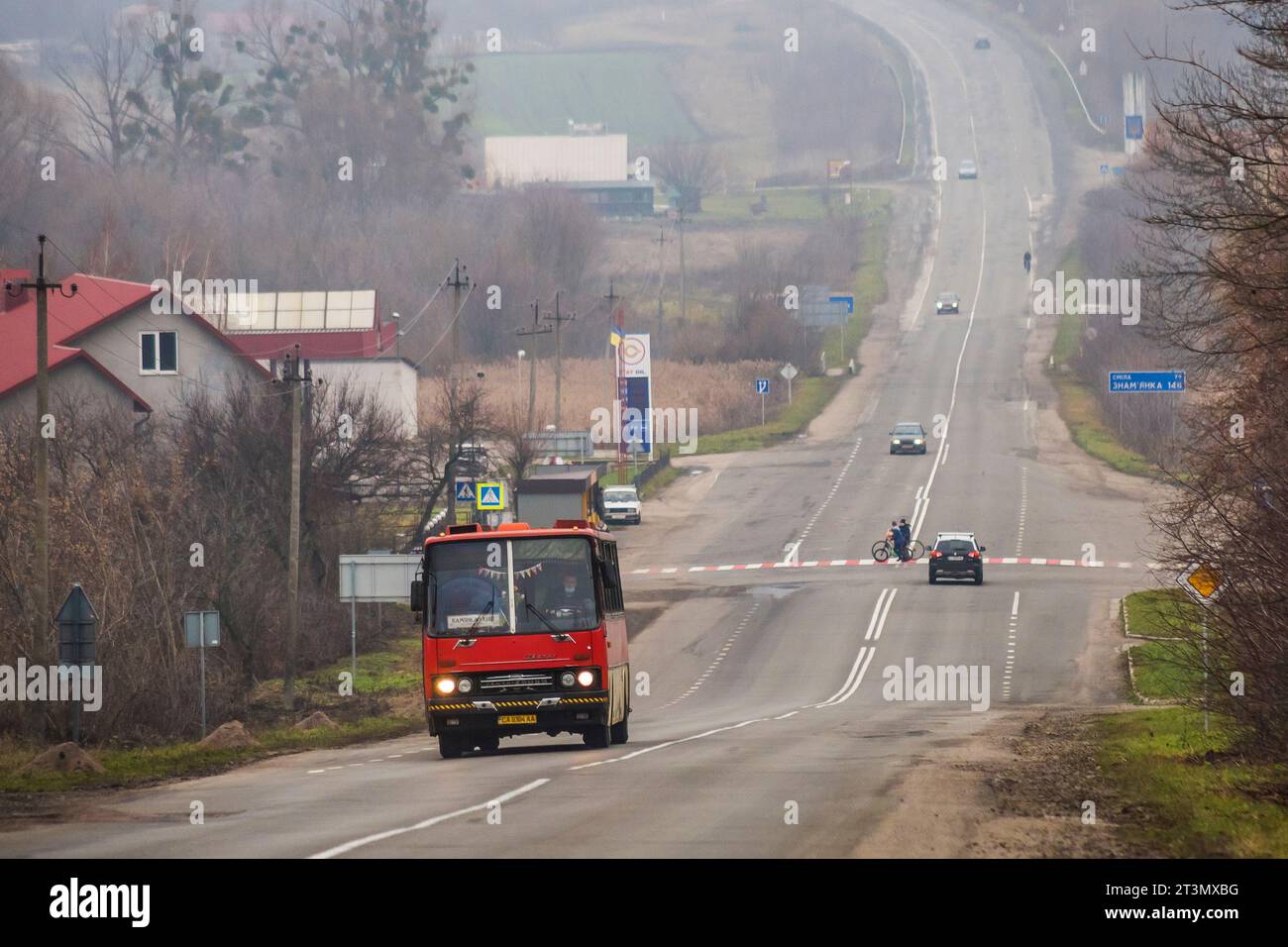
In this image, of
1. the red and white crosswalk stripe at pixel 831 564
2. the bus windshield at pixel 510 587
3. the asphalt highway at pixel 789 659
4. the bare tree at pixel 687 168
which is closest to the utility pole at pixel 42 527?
the asphalt highway at pixel 789 659

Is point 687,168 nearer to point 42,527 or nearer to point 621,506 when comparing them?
point 621,506

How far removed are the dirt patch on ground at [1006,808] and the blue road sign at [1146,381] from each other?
35.1 m

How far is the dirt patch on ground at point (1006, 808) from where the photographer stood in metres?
12.3

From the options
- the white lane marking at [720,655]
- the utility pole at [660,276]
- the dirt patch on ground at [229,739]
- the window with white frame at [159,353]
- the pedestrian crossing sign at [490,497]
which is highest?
the utility pole at [660,276]

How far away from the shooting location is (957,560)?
49688 millimetres

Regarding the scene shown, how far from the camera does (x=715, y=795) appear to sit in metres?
15.6

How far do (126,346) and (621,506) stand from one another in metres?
18.1

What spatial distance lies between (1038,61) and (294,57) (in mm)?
89359

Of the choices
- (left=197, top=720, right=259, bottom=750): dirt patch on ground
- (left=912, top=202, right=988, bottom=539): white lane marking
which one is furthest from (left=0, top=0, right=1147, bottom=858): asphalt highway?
(left=197, top=720, right=259, bottom=750): dirt patch on ground

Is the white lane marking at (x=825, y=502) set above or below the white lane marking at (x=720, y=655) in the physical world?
above

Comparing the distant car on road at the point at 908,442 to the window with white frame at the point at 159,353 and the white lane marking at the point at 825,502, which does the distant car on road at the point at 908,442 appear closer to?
the white lane marking at the point at 825,502

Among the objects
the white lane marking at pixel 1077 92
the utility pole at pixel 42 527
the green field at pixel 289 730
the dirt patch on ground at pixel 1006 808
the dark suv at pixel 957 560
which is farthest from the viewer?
the white lane marking at pixel 1077 92

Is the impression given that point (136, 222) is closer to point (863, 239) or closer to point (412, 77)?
point (412, 77)

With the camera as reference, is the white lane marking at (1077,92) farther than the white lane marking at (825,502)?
Yes
